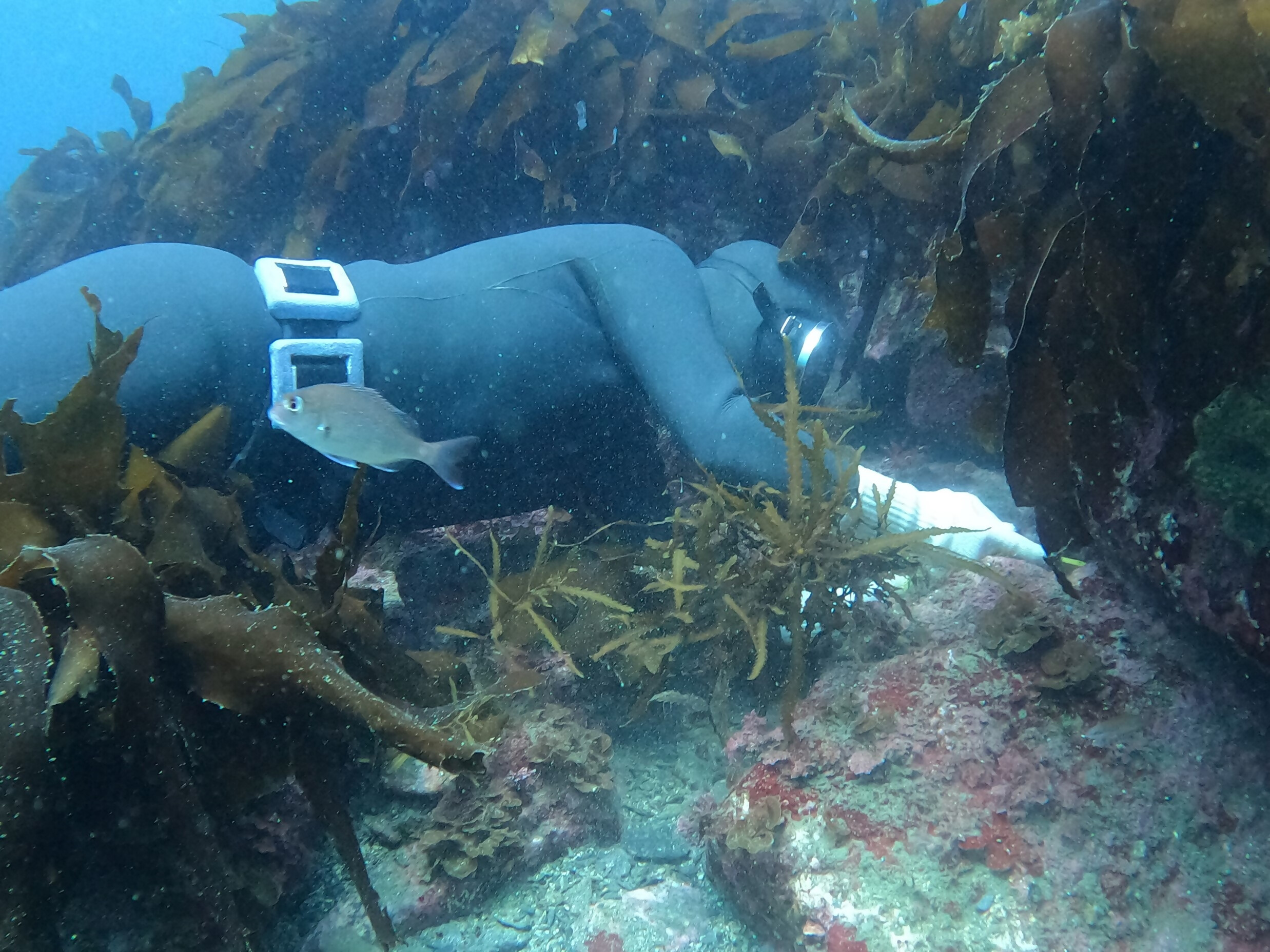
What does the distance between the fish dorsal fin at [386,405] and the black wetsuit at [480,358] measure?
255mm

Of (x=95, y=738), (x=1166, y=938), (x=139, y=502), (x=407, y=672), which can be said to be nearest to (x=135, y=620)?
(x=95, y=738)

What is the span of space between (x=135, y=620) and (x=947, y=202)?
364 cm

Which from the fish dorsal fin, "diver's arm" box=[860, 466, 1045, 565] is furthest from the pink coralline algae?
the fish dorsal fin

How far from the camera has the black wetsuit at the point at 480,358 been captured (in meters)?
2.48

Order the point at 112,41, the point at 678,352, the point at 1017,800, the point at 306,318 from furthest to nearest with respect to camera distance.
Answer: the point at 112,41
the point at 678,352
the point at 306,318
the point at 1017,800

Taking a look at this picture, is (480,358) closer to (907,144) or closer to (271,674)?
(271,674)

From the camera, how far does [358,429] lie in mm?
2523

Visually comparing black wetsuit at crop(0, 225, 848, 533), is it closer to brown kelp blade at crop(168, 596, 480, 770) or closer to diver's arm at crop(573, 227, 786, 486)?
diver's arm at crop(573, 227, 786, 486)

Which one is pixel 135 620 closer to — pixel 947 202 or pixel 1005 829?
pixel 1005 829

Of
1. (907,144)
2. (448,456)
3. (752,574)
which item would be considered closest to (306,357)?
(448,456)

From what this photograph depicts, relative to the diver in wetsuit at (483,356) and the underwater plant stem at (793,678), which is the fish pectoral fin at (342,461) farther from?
the underwater plant stem at (793,678)

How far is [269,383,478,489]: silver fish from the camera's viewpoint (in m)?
2.47

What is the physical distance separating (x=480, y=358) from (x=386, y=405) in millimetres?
567

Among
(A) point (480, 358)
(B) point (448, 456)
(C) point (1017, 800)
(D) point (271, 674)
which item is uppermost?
(A) point (480, 358)
